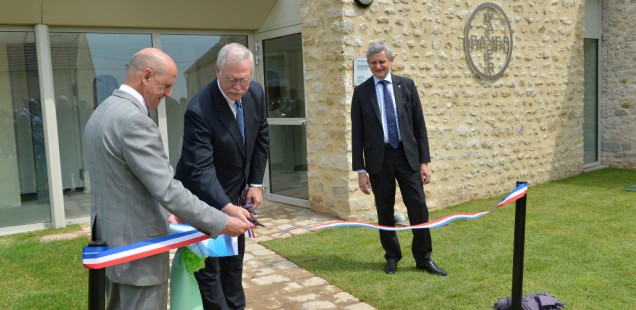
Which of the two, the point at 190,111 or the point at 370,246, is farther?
the point at 370,246

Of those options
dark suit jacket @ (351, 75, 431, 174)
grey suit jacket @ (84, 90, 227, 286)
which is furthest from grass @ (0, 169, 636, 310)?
grey suit jacket @ (84, 90, 227, 286)

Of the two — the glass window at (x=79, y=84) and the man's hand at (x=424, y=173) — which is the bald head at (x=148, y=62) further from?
the glass window at (x=79, y=84)

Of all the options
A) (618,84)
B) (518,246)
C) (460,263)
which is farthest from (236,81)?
(618,84)

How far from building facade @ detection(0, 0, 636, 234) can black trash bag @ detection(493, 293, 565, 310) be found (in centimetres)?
320

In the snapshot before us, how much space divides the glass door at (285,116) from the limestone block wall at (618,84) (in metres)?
6.26

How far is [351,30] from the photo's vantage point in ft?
21.6

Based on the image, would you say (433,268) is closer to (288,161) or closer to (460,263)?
(460,263)

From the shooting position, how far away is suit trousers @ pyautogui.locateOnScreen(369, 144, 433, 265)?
4742 millimetres

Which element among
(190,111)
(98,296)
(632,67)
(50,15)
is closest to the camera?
(98,296)

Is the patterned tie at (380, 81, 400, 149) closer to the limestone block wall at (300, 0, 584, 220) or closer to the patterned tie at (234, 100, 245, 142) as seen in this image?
the patterned tie at (234, 100, 245, 142)

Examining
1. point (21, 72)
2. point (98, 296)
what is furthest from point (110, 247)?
point (21, 72)

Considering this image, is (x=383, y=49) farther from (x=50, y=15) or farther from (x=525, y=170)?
(x=525, y=170)

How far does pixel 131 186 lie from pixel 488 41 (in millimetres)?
6634

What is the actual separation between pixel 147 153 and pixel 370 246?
11.8 ft
